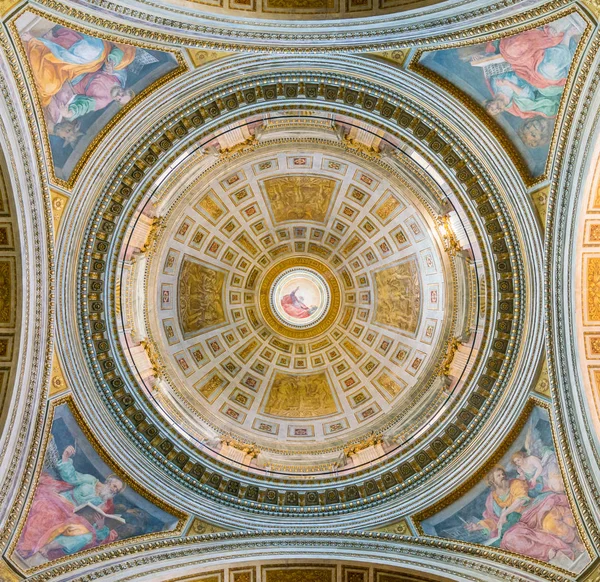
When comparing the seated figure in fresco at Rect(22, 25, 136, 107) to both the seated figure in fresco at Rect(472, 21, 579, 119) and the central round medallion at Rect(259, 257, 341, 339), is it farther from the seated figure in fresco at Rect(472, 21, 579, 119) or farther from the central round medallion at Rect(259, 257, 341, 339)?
the central round medallion at Rect(259, 257, 341, 339)

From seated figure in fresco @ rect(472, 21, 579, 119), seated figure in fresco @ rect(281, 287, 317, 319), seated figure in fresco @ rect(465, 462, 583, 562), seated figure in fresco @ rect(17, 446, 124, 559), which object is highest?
seated figure in fresco @ rect(472, 21, 579, 119)

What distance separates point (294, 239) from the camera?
19.9m

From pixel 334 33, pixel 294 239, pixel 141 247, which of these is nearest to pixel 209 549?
pixel 141 247

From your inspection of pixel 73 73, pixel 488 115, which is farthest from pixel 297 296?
pixel 73 73

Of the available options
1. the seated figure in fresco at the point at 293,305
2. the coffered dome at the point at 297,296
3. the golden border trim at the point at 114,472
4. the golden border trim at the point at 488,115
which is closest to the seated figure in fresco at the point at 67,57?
the coffered dome at the point at 297,296

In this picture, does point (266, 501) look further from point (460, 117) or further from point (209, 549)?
point (460, 117)

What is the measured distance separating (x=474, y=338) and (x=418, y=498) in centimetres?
425

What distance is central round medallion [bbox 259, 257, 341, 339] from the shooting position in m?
20.0

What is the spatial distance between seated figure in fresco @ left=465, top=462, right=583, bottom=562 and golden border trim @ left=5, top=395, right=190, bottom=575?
7.14 m

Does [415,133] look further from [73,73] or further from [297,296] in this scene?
[297,296]

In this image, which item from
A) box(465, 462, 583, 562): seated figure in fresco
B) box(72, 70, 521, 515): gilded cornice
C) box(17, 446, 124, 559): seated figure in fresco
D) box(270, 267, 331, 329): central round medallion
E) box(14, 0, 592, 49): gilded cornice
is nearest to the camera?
box(14, 0, 592, 49): gilded cornice

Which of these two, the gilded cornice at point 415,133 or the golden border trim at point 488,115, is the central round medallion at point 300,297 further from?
the golden border trim at point 488,115

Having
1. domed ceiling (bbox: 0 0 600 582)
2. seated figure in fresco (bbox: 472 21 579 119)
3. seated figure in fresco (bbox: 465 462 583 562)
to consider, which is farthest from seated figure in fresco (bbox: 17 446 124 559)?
seated figure in fresco (bbox: 472 21 579 119)

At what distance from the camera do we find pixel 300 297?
1997 centimetres
